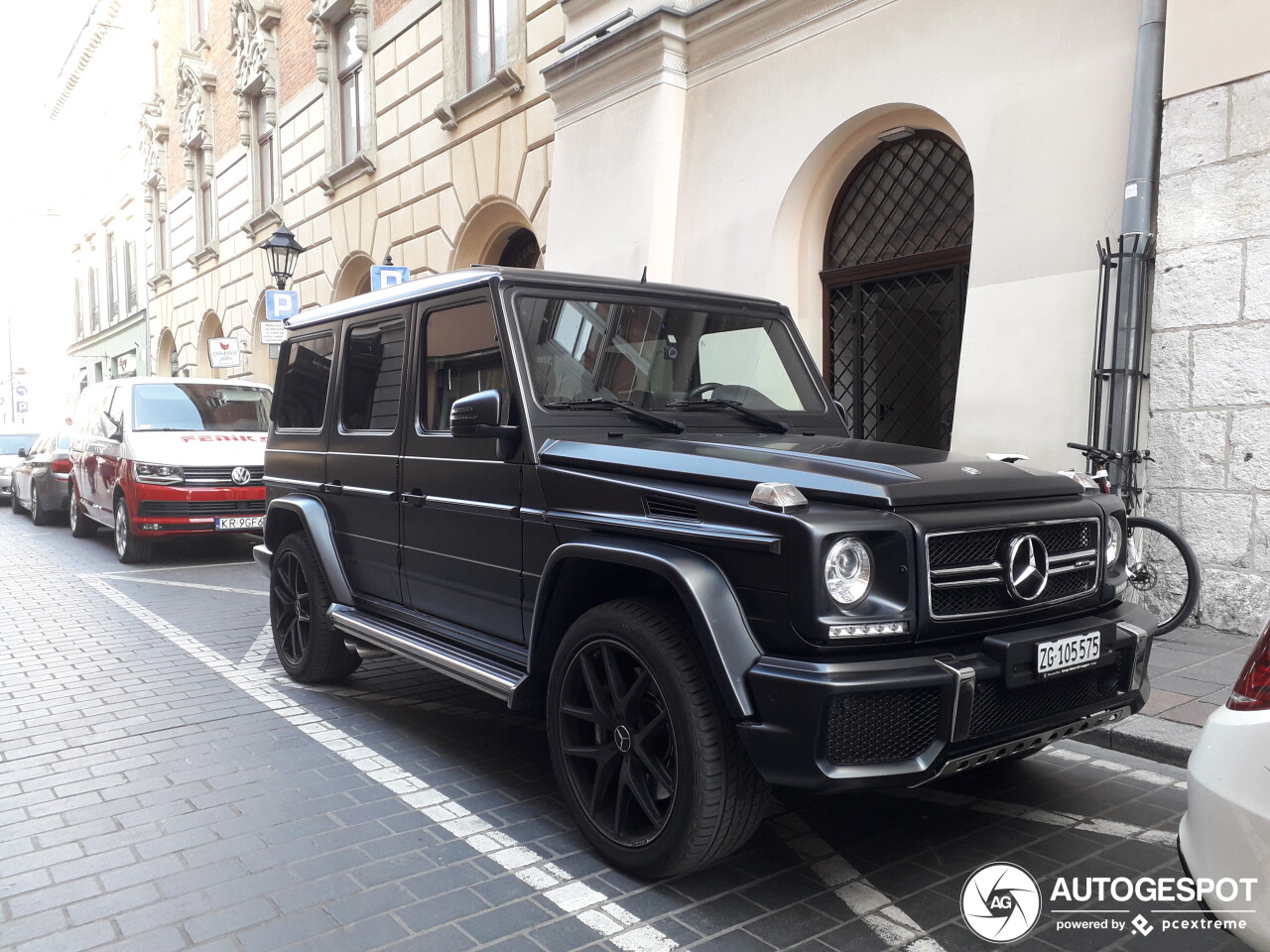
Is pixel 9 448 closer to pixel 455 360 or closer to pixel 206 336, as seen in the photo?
pixel 206 336

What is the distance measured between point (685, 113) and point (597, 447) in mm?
7919

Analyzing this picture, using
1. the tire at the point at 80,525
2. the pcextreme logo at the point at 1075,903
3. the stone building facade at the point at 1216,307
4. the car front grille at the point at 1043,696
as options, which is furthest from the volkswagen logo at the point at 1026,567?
the tire at the point at 80,525

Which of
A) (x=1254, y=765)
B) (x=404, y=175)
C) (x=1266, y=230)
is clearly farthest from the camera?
(x=404, y=175)

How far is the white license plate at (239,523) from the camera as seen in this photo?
10.5m

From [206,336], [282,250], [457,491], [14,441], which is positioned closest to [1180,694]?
[457,491]

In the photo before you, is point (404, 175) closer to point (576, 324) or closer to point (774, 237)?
point (774, 237)

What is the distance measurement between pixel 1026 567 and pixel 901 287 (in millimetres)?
6255

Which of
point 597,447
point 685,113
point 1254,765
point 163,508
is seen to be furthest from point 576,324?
point 163,508

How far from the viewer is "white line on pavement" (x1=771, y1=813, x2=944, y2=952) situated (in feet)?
9.27

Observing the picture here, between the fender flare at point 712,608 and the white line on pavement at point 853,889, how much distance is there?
0.76m

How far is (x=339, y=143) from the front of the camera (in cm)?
1817

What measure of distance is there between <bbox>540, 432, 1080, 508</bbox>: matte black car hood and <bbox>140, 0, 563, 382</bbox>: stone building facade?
9.63 metres

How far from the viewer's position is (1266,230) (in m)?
6.02

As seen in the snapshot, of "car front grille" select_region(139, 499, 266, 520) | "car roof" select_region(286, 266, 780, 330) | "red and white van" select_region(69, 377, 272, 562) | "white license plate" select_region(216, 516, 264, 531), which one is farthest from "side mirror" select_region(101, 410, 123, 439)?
"car roof" select_region(286, 266, 780, 330)
